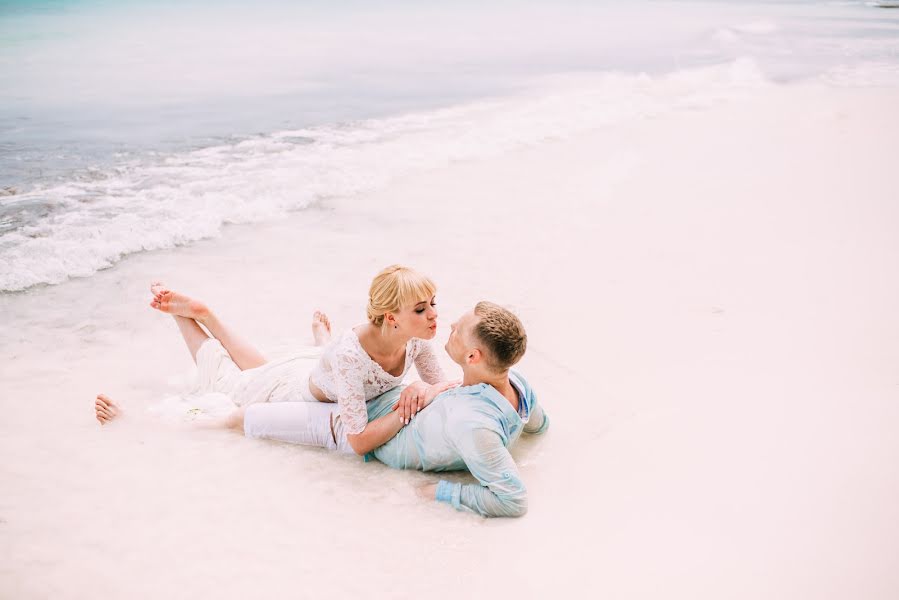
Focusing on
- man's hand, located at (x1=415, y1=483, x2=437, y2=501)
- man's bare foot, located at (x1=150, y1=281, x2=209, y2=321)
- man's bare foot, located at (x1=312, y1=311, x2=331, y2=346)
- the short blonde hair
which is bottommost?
man's hand, located at (x1=415, y1=483, x2=437, y2=501)

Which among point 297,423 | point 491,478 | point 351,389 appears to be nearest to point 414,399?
point 351,389

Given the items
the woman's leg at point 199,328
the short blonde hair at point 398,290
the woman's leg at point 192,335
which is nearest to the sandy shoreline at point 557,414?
the woman's leg at point 192,335

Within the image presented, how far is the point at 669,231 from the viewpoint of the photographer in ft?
21.5

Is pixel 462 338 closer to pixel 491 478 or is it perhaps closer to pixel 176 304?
pixel 491 478

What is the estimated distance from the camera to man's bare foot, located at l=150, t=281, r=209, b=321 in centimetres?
425

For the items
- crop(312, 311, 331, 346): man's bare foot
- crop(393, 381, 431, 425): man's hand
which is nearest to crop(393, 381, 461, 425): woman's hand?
crop(393, 381, 431, 425): man's hand

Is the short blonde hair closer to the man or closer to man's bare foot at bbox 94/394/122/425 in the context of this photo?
the man

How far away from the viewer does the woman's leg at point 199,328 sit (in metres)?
4.27

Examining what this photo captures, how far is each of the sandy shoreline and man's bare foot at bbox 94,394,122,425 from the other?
0.08 m

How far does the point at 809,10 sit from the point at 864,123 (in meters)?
22.3

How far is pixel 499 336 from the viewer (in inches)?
126

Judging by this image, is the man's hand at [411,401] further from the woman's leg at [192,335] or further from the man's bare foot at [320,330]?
the woman's leg at [192,335]

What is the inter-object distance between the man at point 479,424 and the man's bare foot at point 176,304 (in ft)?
5.11

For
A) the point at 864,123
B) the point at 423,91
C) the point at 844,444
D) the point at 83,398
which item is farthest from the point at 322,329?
the point at 423,91
